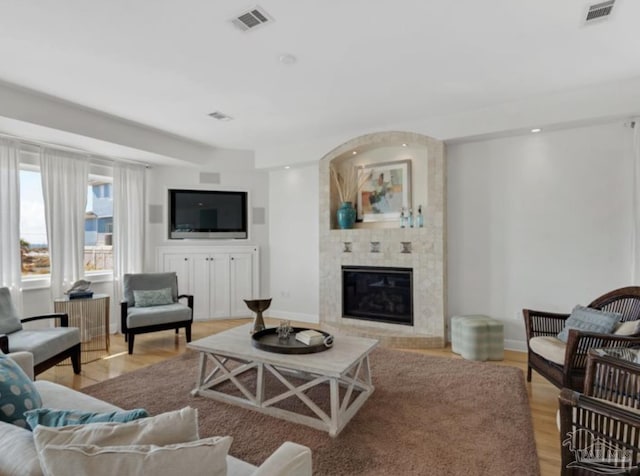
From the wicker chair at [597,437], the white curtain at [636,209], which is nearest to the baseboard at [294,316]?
the white curtain at [636,209]

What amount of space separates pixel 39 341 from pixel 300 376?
223 cm

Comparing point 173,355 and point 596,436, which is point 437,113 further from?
point 173,355

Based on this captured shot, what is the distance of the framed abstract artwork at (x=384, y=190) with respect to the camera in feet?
15.4

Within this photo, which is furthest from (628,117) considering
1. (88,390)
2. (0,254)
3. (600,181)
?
(0,254)

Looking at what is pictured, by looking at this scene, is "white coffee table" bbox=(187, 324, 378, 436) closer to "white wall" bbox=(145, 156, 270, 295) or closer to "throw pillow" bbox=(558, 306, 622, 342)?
"throw pillow" bbox=(558, 306, 622, 342)

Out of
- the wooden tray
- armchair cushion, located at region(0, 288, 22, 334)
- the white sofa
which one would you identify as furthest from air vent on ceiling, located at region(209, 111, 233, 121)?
the white sofa

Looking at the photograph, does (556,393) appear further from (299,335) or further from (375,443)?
(299,335)

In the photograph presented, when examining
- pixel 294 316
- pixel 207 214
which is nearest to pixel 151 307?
pixel 207 214

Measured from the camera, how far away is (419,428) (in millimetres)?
2393

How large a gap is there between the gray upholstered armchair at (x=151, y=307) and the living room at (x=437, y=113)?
34 cm

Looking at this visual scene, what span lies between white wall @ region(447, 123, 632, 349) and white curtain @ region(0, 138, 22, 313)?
5.14 metres

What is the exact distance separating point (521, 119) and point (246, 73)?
2.92m

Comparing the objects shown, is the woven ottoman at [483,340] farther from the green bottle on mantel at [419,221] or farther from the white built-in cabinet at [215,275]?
the white built-in cabinet at [215,275]

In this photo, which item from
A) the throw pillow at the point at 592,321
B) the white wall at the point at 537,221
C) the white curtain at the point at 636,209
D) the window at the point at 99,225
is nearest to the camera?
the throw pillow at the point at 592,321
